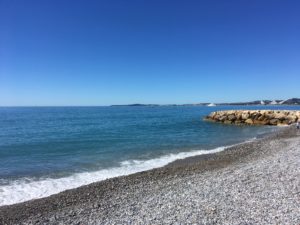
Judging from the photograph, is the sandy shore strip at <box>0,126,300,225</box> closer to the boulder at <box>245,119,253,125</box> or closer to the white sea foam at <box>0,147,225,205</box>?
the white sea foam at <box>0,147,225,205</box>

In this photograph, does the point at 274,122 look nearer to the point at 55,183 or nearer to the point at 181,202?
the point at 55,183

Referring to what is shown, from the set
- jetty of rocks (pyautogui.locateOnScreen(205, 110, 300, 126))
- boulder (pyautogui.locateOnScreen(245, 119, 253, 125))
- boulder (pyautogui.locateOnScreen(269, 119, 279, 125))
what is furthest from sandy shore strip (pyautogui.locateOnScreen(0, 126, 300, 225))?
boulder (pyautogui.locateOnScreen(245, 119, 253, 125))

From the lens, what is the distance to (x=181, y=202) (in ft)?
29.6

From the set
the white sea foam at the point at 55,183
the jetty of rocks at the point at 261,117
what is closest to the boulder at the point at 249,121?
the jetty of rocks at the point at 261,117

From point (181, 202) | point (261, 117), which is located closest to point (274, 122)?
point (261, 117)

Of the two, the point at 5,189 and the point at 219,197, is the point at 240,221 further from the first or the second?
the point at 5,189

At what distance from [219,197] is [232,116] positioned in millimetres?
48348

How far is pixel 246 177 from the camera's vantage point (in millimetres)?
11500

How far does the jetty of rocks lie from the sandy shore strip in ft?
120

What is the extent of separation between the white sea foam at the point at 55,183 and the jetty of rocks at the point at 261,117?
116ft

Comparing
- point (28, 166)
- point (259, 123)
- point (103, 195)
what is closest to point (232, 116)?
point (259, 123)

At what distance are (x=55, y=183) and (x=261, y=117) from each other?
43535mm

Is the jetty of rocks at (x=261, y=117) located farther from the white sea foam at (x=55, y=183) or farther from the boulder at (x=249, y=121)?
the white sea foam at (x=55, y=183)

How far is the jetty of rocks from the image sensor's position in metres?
47.4
